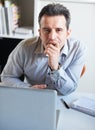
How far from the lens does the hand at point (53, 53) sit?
62.1 inches

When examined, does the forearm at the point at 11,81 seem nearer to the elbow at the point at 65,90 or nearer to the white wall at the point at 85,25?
the elbow at the point at 65,90

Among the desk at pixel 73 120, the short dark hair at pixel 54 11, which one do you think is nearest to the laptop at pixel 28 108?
the desk at pixel 73 120

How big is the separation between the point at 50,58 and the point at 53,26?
211 millimetres

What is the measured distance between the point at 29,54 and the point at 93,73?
110cm

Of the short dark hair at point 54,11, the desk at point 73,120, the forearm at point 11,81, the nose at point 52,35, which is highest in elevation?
the short dark hair at point 54,11

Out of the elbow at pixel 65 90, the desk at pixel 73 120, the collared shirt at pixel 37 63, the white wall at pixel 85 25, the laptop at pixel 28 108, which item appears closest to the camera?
the laptop at pixel 28 108

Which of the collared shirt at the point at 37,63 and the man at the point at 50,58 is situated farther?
the collared shirt at the point at 37,63

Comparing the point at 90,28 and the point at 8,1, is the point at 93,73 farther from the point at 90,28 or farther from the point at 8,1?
the point at 8,1

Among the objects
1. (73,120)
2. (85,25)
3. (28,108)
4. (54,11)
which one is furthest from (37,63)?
(85,25)

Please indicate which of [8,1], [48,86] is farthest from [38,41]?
[8,1]

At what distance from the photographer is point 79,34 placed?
248 centimetres

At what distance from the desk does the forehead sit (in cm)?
55

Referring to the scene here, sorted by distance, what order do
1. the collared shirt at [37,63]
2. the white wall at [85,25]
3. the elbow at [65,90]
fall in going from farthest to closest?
the white wall at [85,25], the collared shirt at [37,63], the elbow at [65,90]

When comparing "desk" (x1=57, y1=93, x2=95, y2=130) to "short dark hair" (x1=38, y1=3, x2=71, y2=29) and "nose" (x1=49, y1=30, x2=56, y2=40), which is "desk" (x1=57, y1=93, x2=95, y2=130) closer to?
"nose" (x1=49, y1=30, x2=56, y2=40)
